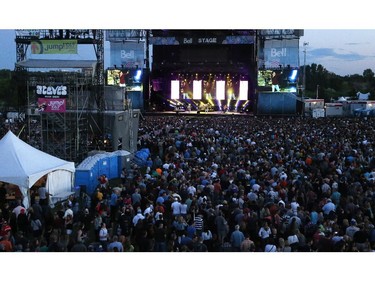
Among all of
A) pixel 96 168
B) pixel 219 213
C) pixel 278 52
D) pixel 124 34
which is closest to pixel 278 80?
pixel 278 52

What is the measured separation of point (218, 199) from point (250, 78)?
34736 mm

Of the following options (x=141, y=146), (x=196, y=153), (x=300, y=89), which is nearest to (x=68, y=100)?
(x=141, y=146)

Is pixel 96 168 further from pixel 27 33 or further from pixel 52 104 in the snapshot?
pixel 27 33

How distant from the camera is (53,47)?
2031 cm

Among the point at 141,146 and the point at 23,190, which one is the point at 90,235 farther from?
the point at 141,146

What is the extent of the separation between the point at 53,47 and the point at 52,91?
293 cm

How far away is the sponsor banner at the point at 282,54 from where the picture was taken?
4316cm

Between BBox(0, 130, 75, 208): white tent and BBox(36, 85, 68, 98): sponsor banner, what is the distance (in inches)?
213

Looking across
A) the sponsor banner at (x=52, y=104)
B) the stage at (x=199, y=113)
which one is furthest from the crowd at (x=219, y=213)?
the stage at (x=199, y=113)

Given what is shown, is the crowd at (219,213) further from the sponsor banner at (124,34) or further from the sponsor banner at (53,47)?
the sponsor banner at (124,34)

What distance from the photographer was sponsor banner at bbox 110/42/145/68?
45.1 meters

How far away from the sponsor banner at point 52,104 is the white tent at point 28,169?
5.15 meters

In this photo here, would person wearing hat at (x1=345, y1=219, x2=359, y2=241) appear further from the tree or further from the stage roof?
the tree
